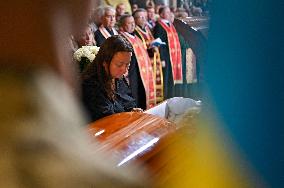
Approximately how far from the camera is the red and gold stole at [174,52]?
3.17 meters

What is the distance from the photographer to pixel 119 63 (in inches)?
78.3

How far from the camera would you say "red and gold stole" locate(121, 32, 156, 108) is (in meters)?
2.86

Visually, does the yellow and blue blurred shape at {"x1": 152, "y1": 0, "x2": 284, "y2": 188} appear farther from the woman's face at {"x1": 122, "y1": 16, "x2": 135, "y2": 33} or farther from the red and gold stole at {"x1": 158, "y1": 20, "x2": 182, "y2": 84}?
the red and gold stole at {"x1": 158, "y1": 20, "x2": 182, "y2": 84}

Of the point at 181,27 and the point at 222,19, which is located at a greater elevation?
the point at 222,19

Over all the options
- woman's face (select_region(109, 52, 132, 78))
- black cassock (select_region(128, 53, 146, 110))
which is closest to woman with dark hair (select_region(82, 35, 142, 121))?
woman's face (select_region(109, 52, 132, 78))

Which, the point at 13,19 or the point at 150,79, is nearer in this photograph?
the point at 13,19

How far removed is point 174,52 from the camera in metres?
3.17

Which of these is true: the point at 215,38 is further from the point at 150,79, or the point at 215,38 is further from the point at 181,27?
the point at 181,27

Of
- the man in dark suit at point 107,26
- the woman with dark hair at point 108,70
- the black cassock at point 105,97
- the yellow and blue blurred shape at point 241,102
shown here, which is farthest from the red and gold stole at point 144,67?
the yellow and blue blurred shape at point 241,102

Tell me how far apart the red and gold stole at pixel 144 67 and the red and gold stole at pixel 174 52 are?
25 centimetres

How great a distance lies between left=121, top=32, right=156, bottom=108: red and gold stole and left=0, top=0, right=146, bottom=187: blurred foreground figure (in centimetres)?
259

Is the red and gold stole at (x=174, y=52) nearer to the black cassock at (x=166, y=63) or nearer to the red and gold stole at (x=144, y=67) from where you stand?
the black cassock at (x=166, y=63)

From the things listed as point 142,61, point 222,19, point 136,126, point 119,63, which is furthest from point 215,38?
point 142,61

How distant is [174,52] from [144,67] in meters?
0.35
